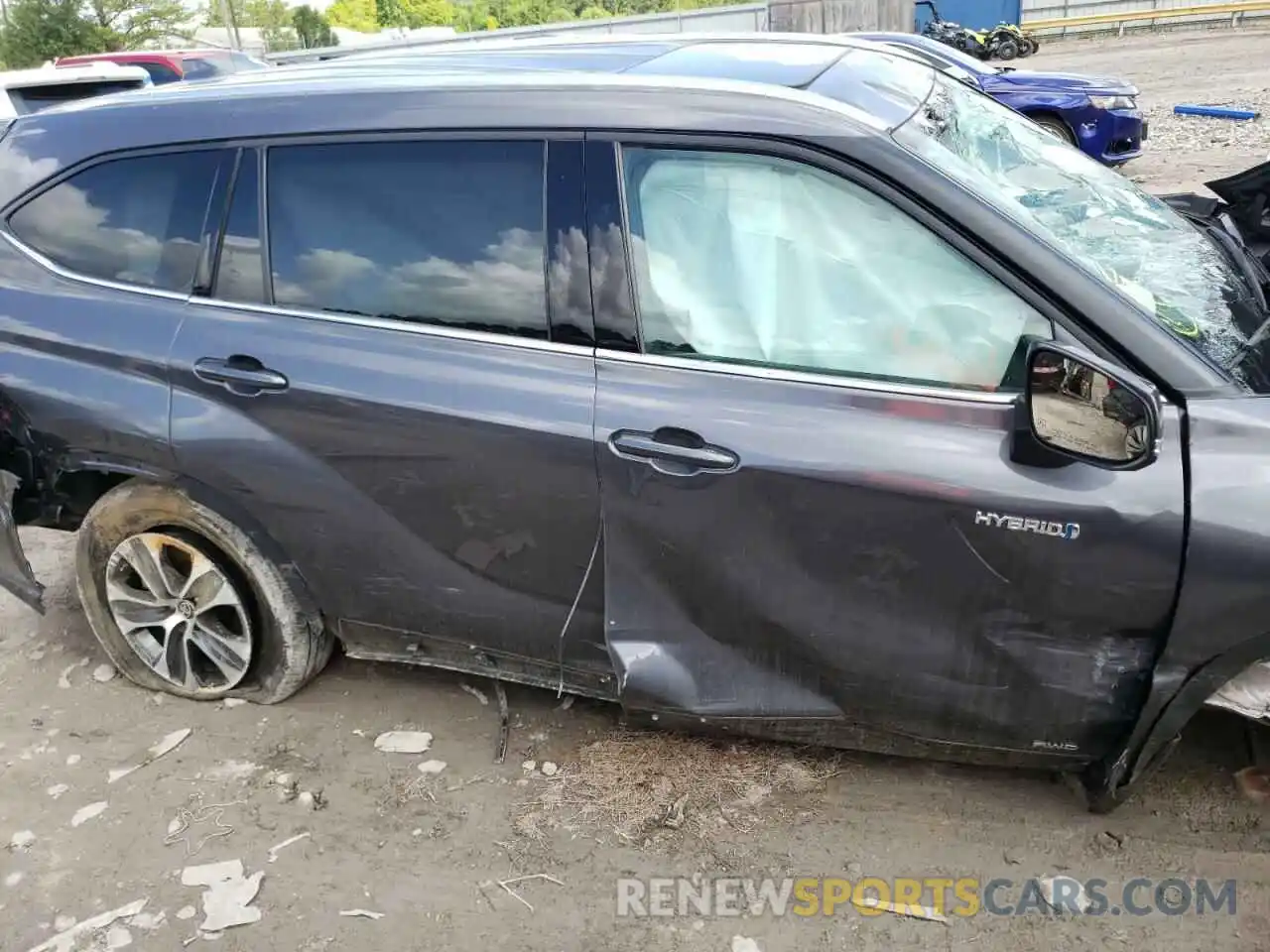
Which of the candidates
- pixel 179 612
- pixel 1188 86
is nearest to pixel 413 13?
pixel 1188 86

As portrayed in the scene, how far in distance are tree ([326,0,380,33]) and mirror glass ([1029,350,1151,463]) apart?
65484 mm

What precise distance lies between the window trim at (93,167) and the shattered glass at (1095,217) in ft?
6.09

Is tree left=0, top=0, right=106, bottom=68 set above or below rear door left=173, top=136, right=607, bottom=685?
above

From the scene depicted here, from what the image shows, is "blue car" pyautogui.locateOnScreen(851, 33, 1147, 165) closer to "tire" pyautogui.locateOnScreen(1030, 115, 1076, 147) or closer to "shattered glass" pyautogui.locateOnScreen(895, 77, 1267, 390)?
"tire" pyautogui.locateOnScreen(1030, 115, 1076, 147)

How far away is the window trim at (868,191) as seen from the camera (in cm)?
211

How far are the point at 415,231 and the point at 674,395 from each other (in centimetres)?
85

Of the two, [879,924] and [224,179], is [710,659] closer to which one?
[879,924]

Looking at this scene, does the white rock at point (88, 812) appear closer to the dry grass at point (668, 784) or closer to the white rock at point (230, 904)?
the white rock at point (230, 904)

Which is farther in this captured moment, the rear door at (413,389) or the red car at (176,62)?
the red car at (176,62)

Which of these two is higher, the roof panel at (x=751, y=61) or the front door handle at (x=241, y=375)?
the roof panel at (x=751, y=61)

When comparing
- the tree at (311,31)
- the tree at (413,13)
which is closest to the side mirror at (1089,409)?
the tree at (311,31)

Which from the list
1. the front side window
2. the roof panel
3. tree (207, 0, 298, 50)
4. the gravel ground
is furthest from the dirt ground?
tree (207, 0, 298, 50)

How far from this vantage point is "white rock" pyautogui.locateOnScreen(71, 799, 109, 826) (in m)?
2.80

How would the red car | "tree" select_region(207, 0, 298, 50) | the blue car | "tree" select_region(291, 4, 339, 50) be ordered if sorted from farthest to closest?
"tree" select_region(207, 0, 298, 50)
"tree" select_region(291, 4, 339, 50)
the red car
the blue car
